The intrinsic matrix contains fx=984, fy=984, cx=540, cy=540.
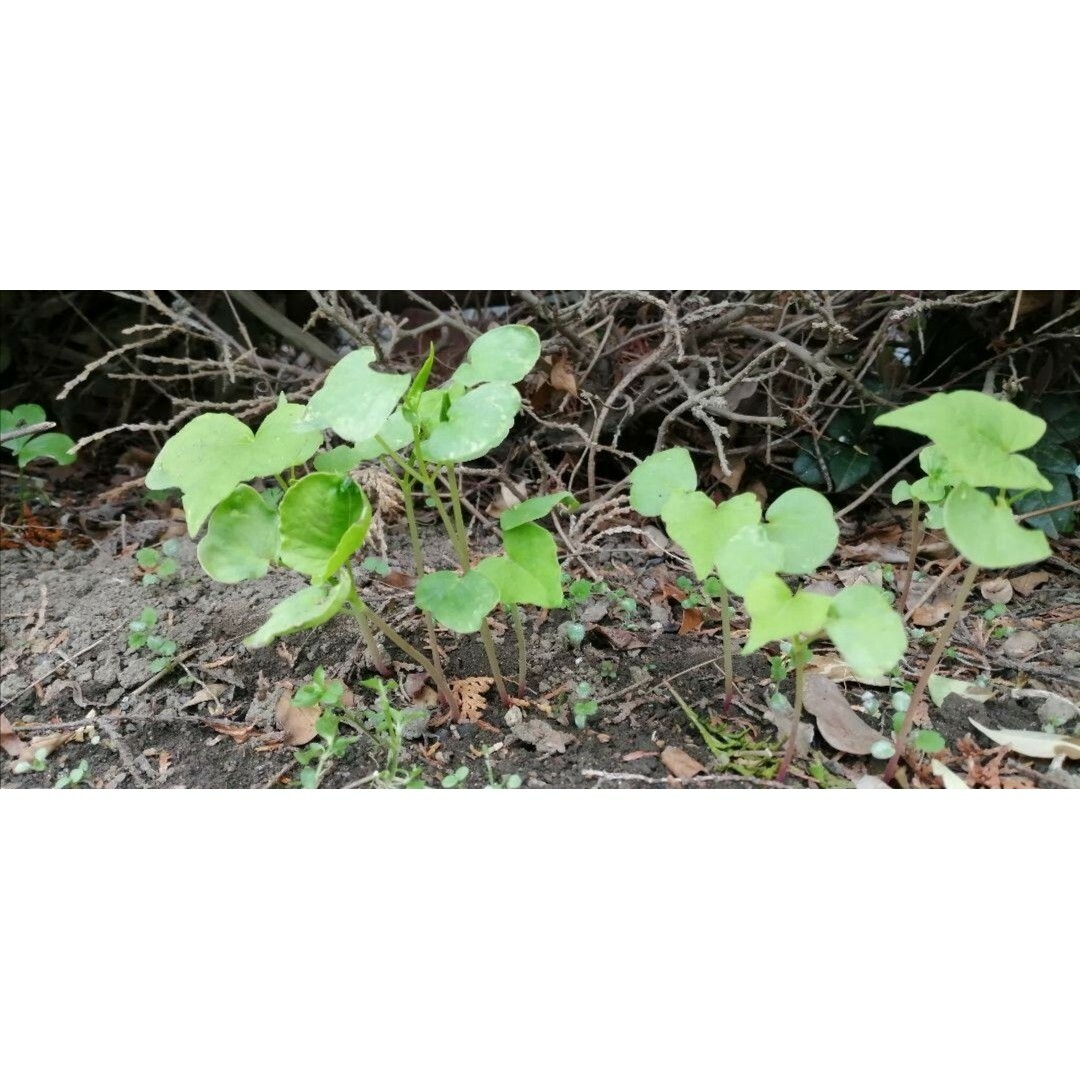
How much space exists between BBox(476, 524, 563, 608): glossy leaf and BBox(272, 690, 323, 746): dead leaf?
0.28 meters

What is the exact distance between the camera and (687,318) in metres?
1.35

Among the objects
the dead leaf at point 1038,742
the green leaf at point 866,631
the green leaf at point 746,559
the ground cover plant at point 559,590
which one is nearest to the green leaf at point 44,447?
the ground cover plant at point 559,590

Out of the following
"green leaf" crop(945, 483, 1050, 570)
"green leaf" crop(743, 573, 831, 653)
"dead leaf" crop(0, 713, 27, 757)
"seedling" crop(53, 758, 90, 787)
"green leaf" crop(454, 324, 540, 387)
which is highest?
"green leaf" crop(454, 324, 540, 387)

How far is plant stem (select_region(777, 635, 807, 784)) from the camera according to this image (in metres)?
0.88

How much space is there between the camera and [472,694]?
1.14m

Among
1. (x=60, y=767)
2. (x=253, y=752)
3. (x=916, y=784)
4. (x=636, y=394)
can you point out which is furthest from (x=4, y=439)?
(x=916, y=784)

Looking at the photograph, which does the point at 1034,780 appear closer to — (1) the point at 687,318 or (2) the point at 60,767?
(1) the point at 687,318

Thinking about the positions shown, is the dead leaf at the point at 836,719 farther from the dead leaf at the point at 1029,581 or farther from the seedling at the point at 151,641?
the seedling at the point at 151,641

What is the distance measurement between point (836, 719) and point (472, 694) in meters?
0.41

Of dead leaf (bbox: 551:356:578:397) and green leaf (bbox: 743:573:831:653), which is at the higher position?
green leaf (bbox: 743:573:831:653)

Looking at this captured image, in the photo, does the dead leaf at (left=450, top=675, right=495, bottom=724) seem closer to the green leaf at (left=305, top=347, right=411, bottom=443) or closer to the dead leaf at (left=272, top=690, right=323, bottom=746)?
the dead leaf at (left=272, top=690, right=323, bottom=746)

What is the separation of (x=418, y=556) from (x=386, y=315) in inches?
20.6

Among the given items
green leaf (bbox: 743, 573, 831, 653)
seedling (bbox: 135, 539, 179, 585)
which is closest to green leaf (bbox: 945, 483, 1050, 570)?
green leaf (bbox: 743, 573, 831, 653)

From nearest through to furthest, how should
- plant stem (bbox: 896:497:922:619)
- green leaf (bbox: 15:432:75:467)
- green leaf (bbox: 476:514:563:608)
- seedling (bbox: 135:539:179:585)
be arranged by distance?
1. green leaf (bbox: 476:514:563:608)
2. plant stem (bbox: 896:497:922:619)
3. seedling (bbox: 135:539:179:585)
4. green leaf (bbox: 15:432:75:467)
